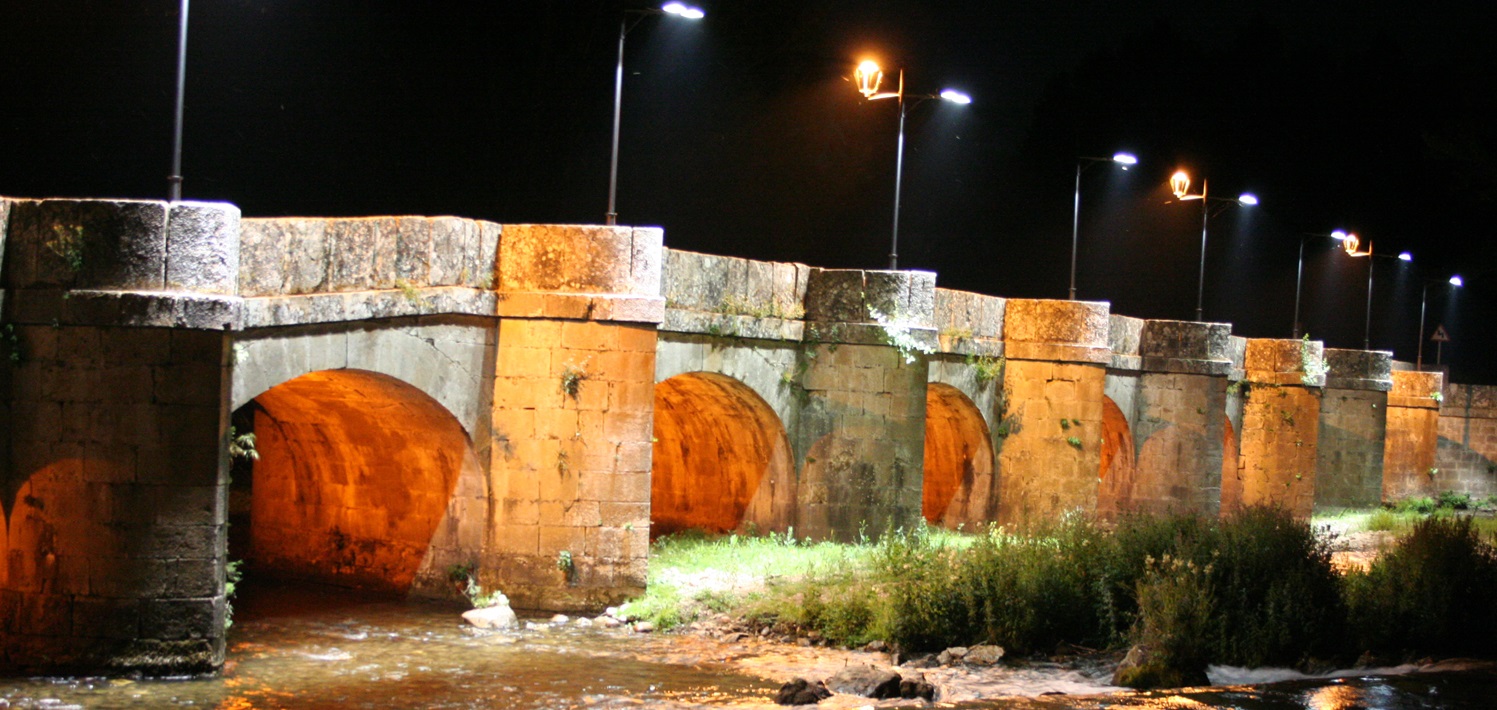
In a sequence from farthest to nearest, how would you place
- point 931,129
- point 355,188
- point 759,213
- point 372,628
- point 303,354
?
point 931,129 < point 759,213 < point 355,188 < point 372,628 < point 303,354

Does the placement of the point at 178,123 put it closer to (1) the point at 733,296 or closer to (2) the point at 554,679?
(2) the point at 554,679

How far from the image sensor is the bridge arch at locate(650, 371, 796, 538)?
55.2 ft

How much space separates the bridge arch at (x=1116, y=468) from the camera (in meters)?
23.8

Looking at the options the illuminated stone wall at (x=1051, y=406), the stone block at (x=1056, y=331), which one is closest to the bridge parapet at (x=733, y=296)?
the stone block at (x=1056, y=331)

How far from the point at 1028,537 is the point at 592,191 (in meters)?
13.0

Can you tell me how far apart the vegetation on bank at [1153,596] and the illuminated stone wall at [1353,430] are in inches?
691

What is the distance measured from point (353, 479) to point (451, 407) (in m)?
1.85

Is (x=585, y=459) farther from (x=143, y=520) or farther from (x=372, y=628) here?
(x=143, y=520)

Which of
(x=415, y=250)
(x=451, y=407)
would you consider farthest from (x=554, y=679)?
(x=415, y=250)

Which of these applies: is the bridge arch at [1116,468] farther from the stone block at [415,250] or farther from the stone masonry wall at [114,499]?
the stone masonry wall at [114,499]

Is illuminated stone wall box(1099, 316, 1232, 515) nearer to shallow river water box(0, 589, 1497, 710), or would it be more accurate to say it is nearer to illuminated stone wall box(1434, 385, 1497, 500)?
shallow river water box(0, 589, 1497, 710)

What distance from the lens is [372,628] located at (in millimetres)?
12078

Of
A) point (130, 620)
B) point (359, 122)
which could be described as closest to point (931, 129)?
point (359, 122)

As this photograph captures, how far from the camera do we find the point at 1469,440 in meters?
36.6
